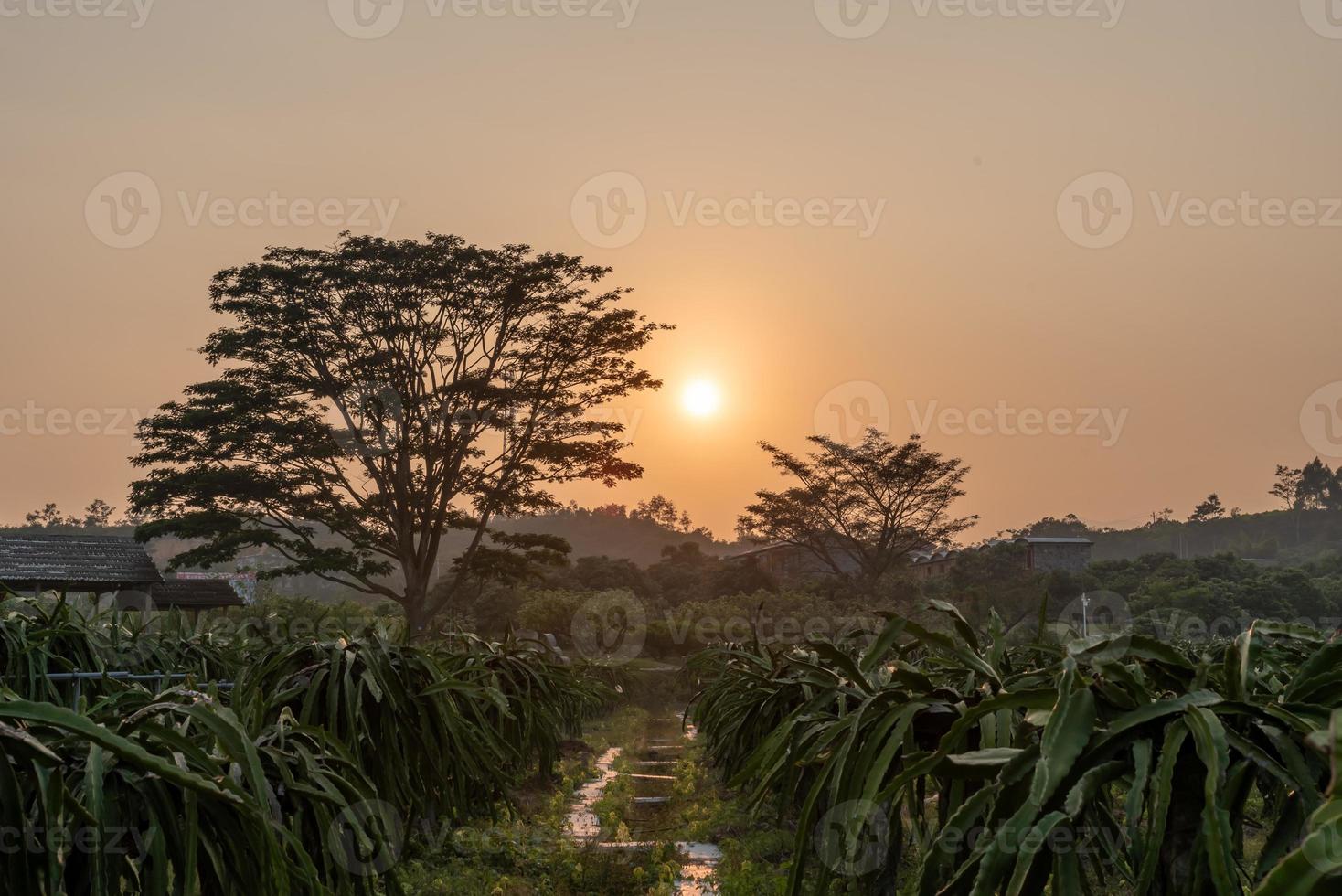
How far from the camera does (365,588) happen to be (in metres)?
30.1

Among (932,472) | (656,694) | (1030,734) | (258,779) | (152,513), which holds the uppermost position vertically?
(932,472)

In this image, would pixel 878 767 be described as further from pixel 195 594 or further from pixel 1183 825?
pixel 195 594

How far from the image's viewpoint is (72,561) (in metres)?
32.3

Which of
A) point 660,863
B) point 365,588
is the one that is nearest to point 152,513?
point 365,588

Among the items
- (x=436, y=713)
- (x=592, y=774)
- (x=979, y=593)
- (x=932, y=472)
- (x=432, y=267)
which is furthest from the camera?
(x=932, y=472)

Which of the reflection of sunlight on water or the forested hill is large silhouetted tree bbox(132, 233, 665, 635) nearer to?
the reflection of sunlight on water

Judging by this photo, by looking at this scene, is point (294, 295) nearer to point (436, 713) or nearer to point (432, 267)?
point (432, 267)

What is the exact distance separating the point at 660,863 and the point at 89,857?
22.8ft

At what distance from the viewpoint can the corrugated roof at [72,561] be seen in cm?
3109

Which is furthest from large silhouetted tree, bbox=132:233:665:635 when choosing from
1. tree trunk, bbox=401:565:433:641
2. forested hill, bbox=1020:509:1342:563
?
forested hill, bbox=1020:509:1342:563
